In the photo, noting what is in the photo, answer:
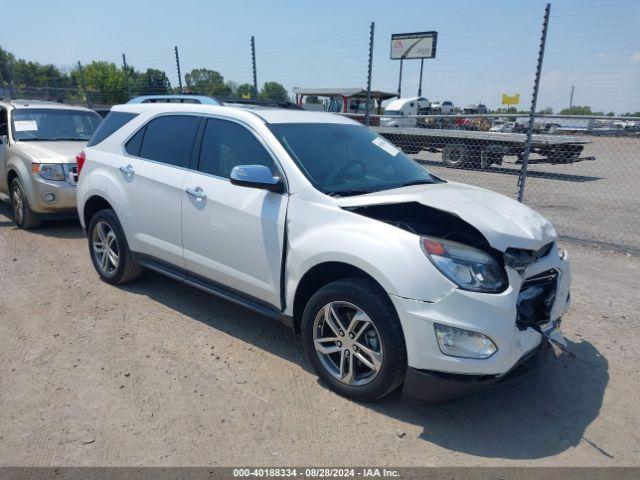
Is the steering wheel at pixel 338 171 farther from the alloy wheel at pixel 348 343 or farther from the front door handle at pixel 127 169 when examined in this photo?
the front door handle at pixel 127 169

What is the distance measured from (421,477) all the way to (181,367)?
6.02 feet

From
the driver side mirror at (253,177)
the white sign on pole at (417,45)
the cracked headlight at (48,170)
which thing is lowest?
the cracked headlight at (48,170)

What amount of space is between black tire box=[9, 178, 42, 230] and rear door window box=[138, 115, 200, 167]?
3437 millimetres

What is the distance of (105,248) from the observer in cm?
505

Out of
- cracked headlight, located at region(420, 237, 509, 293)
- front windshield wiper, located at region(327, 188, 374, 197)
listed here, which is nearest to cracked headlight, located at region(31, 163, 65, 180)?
front windshield wiper, located at region(327, 188, 374, 197)

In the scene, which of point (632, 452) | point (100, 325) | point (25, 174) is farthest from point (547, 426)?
point (25, 174)

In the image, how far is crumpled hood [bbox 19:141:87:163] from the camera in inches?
268

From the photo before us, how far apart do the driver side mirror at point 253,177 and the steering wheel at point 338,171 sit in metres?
0.39

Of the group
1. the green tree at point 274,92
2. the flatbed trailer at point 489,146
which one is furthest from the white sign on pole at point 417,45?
the flatbed trailer at point 489,146

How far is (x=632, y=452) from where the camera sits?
9.16 feet

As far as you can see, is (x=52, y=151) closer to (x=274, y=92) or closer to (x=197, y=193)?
(x=197, y=193)

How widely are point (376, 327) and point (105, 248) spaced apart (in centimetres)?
332

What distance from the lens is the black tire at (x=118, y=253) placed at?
4.77 metres

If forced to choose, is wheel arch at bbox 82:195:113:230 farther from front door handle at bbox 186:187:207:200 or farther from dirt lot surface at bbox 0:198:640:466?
front door handle at bbox 186:187:207:200
